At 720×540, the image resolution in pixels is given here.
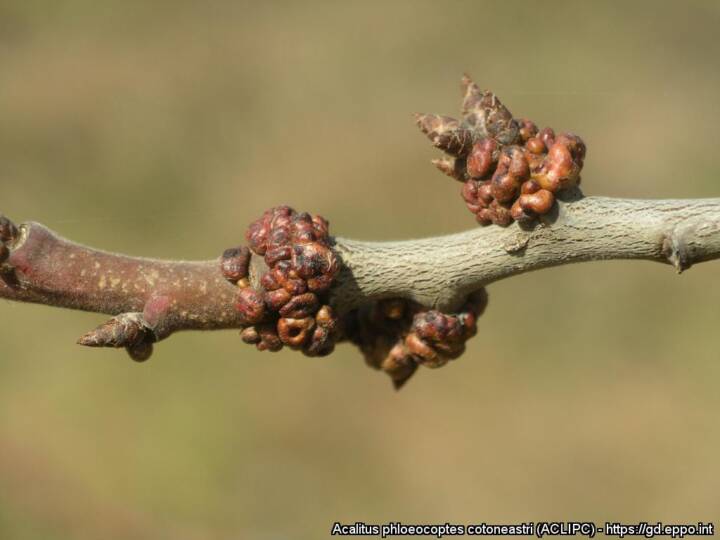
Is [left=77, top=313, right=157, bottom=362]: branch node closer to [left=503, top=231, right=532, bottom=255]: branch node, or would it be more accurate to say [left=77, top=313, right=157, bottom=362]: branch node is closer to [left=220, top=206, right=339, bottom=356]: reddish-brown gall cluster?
[left=220, top=206, right=339, bottom=356]: reddish-brown gall cluster

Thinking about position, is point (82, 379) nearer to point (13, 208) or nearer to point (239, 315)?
point (13, 208)

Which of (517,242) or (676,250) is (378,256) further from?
(676,250)

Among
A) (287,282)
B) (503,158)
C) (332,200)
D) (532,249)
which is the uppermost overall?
(332,200)

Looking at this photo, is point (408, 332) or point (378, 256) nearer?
point (378, 256)

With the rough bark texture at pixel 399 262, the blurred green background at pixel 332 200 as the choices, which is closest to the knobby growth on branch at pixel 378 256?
the rough bark texture at pixel 399 262

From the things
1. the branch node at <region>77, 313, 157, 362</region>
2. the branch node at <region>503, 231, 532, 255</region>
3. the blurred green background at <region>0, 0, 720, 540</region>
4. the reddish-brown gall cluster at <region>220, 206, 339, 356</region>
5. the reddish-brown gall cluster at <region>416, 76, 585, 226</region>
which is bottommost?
the branch node at <region>77, 313, 157, 362</region>

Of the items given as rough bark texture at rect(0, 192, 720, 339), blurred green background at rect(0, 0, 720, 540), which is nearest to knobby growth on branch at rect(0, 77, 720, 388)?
rough bark texture at rect(0, 192, 720, 339)

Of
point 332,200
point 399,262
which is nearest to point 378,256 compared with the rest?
point 399,262

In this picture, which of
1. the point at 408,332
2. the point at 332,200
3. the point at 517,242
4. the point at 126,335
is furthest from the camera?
the point at 332,200
